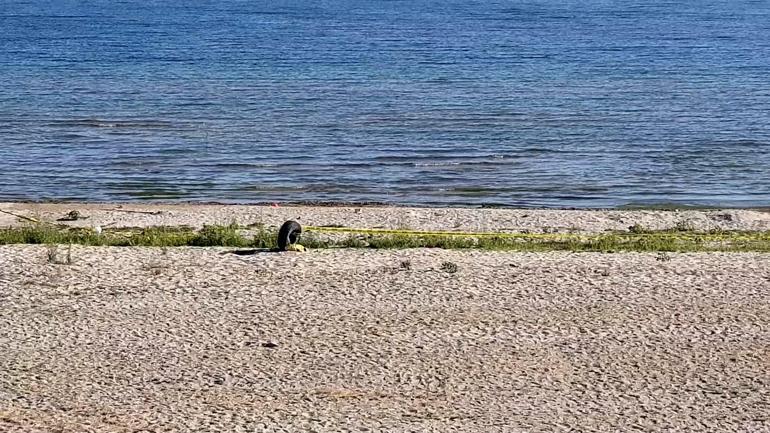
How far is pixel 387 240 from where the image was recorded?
13258mm

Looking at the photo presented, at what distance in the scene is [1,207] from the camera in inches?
711

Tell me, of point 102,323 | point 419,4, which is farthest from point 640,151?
point 419,4

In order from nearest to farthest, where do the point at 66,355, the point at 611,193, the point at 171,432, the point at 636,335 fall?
the point at 171,432 → the point at 66,355 → the point at 636,335 → the point at 611,193

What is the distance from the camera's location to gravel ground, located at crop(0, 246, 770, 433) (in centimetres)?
827

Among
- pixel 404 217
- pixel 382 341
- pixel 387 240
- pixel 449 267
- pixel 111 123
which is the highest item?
pixel 111 123

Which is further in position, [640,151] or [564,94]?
[564,94]

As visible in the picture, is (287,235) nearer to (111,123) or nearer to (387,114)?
(111,123)

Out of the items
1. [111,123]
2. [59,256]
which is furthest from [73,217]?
[111,123]

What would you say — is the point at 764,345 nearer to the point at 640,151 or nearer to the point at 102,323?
the point at 102,323

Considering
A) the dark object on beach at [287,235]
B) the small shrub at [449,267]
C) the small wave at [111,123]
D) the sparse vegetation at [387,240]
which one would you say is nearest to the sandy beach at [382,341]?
the small shrub at [449,267]

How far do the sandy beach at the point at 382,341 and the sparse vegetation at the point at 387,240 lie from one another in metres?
0.50

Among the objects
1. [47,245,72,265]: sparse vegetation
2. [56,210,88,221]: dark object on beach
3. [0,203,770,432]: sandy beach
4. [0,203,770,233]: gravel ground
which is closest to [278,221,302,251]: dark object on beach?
[0,203,770,432]: sandy beach

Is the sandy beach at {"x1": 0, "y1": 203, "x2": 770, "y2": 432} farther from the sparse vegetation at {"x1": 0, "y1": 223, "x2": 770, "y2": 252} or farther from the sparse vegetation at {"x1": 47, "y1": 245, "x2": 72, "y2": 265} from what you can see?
the sparse vegetation at {"x1": 0, "y1": 223, "x2": 770, "y2": 252}

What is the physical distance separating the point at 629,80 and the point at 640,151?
12.8 m
